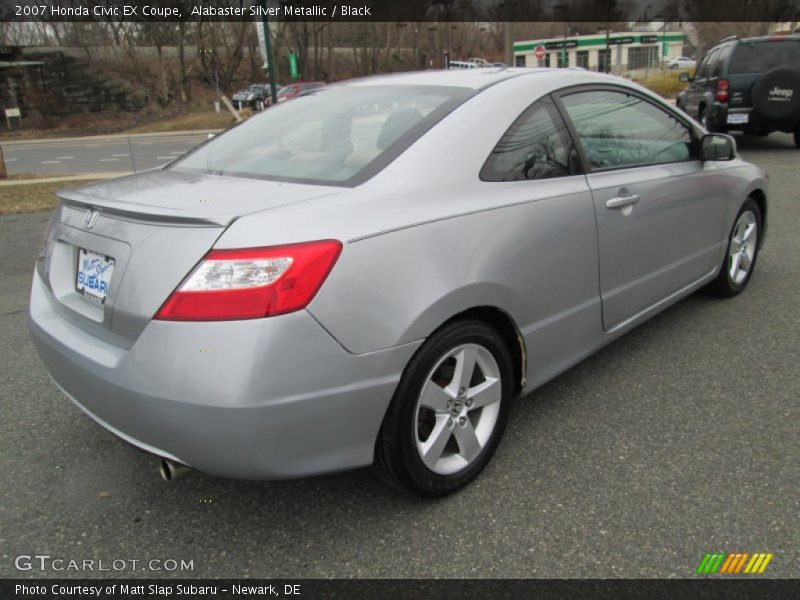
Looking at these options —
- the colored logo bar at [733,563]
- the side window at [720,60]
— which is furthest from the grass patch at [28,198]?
the side window at [720,60]

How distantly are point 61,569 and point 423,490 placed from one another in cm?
122

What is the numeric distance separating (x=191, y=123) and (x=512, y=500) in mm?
35760

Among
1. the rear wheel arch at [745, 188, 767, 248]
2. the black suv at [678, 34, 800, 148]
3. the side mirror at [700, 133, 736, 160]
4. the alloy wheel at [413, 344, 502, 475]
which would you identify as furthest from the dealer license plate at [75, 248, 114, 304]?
the black suv at [678, 34, 800, 148]

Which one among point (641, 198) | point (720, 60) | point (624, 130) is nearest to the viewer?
point (641, 198)

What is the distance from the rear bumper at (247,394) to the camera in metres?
1.79

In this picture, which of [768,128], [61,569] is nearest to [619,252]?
[61,569]

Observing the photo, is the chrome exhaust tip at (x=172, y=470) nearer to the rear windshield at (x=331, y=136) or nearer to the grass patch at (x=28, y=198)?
the rear windshield at (x=331, y=136)

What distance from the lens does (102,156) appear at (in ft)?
67.6

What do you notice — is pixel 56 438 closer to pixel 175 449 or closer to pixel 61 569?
pixel 61 569

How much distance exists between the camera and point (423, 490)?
2264 mm

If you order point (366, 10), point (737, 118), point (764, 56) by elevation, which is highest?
point (366, 10)

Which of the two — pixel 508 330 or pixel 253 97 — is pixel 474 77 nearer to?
pixel 508 330

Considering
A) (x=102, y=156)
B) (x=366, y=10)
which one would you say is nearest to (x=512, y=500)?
(x=102, y=156)

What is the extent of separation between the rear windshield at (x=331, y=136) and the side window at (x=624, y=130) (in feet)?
2.17
